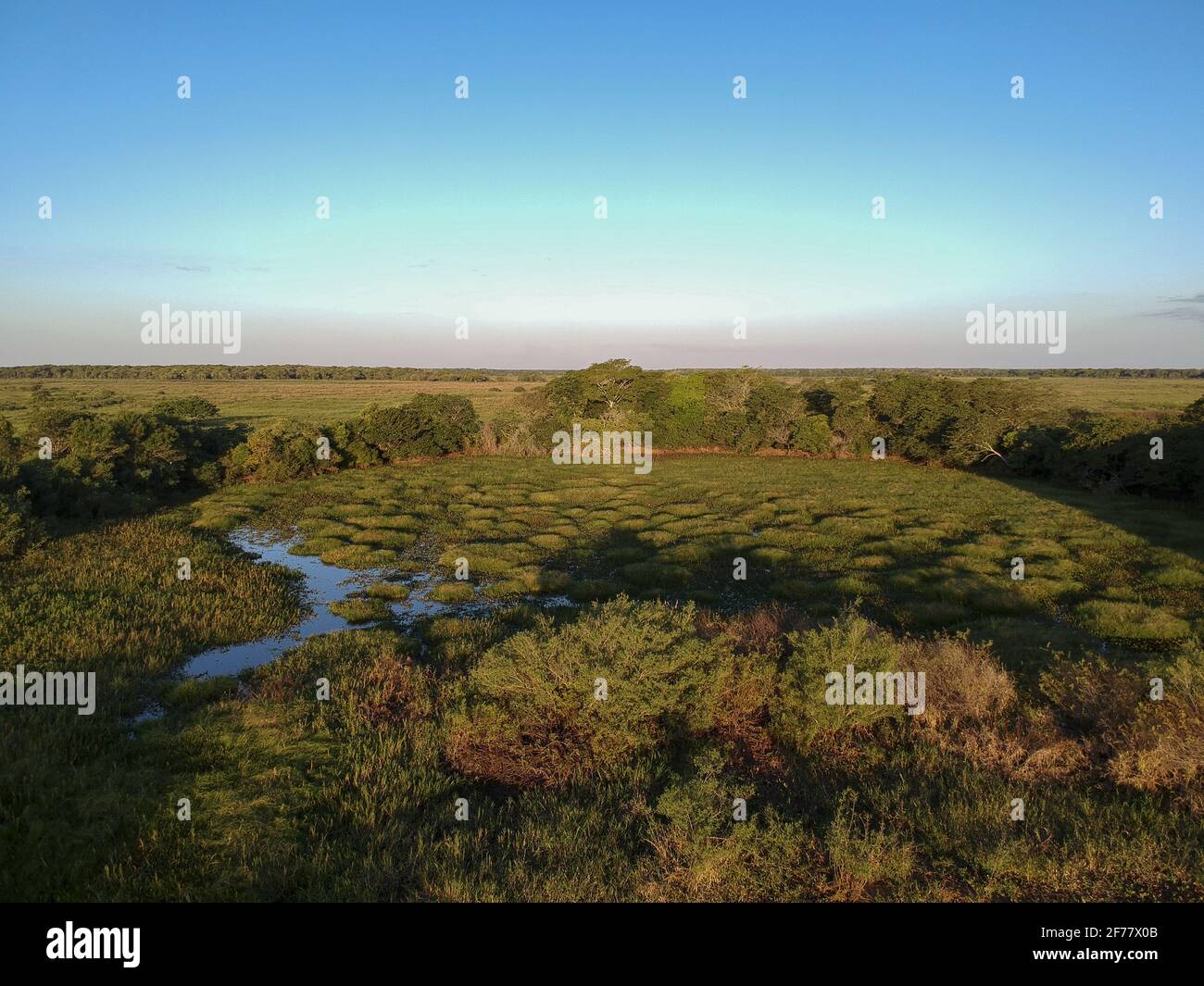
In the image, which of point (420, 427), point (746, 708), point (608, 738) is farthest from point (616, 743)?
point (420, 427)

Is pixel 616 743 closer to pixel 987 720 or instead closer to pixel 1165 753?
pixel 987 720

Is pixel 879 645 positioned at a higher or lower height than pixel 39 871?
higher
